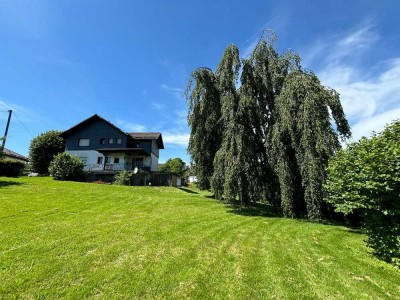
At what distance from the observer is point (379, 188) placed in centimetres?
701

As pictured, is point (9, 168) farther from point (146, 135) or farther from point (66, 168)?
point (146, 135)

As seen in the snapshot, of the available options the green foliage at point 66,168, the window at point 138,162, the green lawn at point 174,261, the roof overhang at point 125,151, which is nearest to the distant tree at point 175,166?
the window at point 138,162

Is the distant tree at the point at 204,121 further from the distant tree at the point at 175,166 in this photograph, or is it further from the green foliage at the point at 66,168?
the distant tree at the point at 175,166

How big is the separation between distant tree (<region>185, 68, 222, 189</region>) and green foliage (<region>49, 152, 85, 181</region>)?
47.4ft

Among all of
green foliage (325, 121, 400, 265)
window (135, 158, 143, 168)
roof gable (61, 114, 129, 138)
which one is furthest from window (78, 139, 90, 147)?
green foliage (325, 121, 400, 265)

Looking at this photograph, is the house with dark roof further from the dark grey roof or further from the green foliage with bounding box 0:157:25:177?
the green foliage with bounding box 0:157:25:177

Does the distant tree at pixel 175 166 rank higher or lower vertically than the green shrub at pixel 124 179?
higher

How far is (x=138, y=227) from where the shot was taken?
353 inches

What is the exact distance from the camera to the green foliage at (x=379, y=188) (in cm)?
690

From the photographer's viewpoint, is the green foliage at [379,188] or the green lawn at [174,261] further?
the green foliage at [379,188]

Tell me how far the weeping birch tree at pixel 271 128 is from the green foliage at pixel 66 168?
626 inches

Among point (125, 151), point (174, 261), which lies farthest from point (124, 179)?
point (174, 261)

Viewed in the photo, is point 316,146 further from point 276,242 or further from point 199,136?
point 199,136

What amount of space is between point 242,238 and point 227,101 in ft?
30.3
